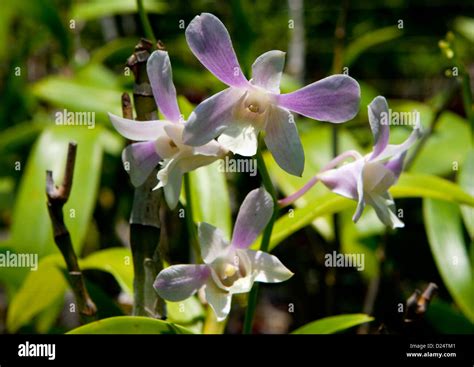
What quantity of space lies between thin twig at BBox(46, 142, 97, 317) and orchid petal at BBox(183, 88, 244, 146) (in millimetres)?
96

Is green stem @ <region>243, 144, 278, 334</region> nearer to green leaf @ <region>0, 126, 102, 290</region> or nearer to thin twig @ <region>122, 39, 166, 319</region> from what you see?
thin twig @ <region>122, 39, 166, 319</region>

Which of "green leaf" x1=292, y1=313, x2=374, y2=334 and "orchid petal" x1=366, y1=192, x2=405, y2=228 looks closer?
"orchid petal" x1=366, y1=192, x2=405, y2=228

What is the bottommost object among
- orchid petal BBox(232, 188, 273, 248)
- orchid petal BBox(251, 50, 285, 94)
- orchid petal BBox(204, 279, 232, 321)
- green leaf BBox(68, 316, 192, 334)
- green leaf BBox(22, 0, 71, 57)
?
green leaf BBox(68, 316, 192, 334)

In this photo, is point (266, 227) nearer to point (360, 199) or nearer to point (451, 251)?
point (360, 199)

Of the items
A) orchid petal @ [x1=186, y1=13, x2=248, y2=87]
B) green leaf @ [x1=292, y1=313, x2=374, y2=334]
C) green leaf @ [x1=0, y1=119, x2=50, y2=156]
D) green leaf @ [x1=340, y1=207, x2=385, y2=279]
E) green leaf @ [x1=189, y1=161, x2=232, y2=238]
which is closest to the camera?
orchid petal @ [x1=186, y1=13, x2=248, y2=87]

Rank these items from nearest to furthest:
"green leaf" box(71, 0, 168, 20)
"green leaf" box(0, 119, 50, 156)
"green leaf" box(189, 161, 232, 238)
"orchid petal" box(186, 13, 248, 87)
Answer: "orchid petal" box(186, 13, 248, 87) → "green leaf" box(189, 161, 232, 238) → "green leaf" box(0, 119, 50, 156) → "green leaf" box(71, 0, 168, 20)

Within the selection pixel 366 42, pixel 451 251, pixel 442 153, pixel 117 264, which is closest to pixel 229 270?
pixel 117 264

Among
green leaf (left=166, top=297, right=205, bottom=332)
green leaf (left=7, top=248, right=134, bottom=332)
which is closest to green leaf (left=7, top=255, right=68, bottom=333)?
green leaf (left=7, top=248, right=134, bottom=332)

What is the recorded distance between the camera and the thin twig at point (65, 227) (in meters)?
0.47

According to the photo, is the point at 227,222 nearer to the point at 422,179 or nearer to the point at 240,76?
the point at 422,179

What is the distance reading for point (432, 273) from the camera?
986 millimetres

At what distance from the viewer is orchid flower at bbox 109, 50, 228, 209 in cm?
44

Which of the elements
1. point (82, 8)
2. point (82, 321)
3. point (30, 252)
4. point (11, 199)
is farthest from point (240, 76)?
point (82, 8)

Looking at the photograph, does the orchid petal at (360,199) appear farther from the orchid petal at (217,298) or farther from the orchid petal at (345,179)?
the orchid petal at (217,298)
